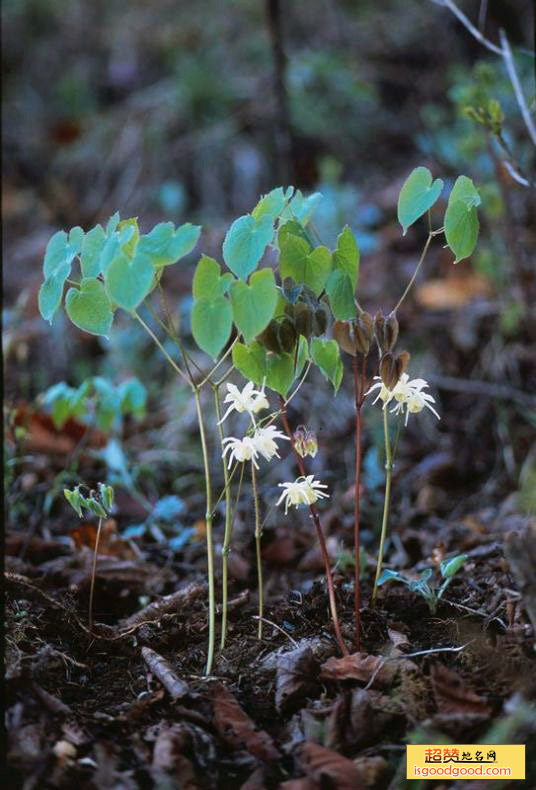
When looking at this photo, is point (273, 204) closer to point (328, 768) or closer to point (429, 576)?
point (429, 576)

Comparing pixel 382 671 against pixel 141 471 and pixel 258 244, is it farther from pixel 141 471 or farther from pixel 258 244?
pixel 141 471

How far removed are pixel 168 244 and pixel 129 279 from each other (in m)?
0.09

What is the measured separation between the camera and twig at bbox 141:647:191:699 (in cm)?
139

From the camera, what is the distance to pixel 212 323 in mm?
1241

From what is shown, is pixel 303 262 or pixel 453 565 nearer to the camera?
pixel 303 262

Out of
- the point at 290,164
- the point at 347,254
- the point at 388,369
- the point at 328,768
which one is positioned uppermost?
the point at 290,164

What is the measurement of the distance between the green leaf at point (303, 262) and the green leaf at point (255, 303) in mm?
140

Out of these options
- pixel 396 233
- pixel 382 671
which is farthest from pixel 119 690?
pixel 396 233

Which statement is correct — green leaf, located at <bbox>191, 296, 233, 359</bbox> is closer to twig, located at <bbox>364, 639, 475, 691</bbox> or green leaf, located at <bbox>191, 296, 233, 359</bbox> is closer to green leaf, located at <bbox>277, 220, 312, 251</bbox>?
green leaf, located at <bbox>277, 220, 312, 251</bbox>

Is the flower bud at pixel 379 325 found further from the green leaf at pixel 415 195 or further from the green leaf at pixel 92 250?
the green leaf at pixel 92 250

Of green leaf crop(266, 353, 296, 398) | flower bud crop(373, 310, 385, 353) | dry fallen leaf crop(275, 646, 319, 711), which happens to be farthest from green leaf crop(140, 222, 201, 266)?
dry fallen leaf crop(275, 646, 319, 711)

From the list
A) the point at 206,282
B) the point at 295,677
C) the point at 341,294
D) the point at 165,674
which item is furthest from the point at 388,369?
the point at 165,674

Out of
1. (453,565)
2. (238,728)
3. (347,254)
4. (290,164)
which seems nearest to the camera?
(238,728)

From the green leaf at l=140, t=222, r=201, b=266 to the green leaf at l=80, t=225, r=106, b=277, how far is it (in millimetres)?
141
